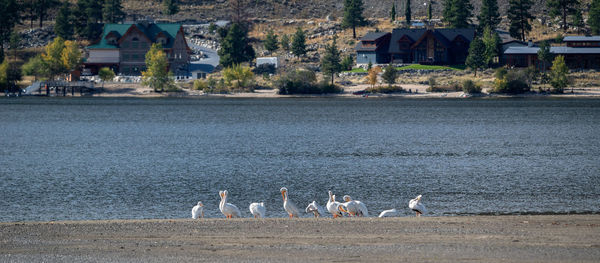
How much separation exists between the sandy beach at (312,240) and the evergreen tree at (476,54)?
332 ft

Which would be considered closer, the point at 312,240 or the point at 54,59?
the point at 312,240

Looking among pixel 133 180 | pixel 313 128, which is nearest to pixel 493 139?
pixel 313 128

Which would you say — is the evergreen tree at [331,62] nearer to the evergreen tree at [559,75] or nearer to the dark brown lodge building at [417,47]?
the dark brown lodge building at [417,47]

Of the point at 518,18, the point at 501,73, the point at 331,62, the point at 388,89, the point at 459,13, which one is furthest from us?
the point at 459,13

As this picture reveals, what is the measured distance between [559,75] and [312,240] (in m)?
106

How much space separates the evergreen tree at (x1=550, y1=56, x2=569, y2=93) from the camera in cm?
11938

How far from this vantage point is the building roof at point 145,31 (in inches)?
5689

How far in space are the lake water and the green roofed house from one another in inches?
1315

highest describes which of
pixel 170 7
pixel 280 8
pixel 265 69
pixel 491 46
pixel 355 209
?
pixel 280 8

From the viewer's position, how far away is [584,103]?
118250mm

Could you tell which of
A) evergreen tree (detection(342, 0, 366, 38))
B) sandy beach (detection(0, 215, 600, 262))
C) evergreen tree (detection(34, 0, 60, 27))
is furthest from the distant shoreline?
sandy beach (detection(0, 215, 600, 262))

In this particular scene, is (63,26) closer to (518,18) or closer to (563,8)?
(518,18)

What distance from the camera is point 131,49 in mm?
145125

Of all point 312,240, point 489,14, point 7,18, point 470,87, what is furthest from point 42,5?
point 312,240
